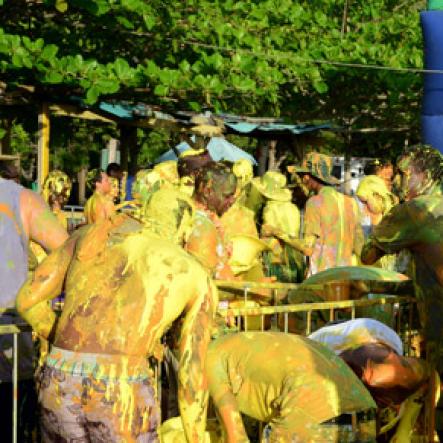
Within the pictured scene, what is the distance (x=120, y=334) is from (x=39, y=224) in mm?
1581

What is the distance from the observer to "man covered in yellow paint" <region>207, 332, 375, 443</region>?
399 cm

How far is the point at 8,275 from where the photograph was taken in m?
5.07

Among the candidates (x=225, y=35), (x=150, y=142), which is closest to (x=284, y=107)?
(x=225, y=35)

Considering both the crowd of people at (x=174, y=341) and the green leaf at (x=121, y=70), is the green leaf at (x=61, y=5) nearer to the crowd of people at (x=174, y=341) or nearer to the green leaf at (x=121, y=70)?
the green leaf at (x=121, y=70)

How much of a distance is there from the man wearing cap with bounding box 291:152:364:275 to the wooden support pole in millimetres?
5948

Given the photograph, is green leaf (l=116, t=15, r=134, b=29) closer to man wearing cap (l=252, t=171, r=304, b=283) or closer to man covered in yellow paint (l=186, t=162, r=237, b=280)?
man wearing cap (l=252, t=171, r=304, b=283)

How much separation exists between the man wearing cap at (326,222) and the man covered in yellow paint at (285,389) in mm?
4376

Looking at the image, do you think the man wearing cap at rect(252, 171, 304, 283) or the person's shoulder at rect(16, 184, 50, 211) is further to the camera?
the man wearing cap at rect(252, 171, 304, 283)

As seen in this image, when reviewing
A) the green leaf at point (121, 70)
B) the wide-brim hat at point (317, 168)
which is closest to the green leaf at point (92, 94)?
the green leaf at point (121, 70)

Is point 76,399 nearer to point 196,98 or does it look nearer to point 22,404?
point 22,404

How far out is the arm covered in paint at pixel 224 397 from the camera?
3.97 m

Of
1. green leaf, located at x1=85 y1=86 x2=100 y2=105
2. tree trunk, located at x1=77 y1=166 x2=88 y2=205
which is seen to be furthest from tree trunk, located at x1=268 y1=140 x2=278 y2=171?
green leaf, located at x1=85 y1=86 x2=100 y2=105

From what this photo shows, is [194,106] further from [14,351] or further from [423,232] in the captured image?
[14,351]

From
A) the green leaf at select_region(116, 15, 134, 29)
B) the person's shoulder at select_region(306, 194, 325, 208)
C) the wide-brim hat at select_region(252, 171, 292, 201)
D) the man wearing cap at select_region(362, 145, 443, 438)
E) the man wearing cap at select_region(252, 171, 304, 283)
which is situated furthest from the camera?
the green leaf at select_region(116, 15, 134, 29)
